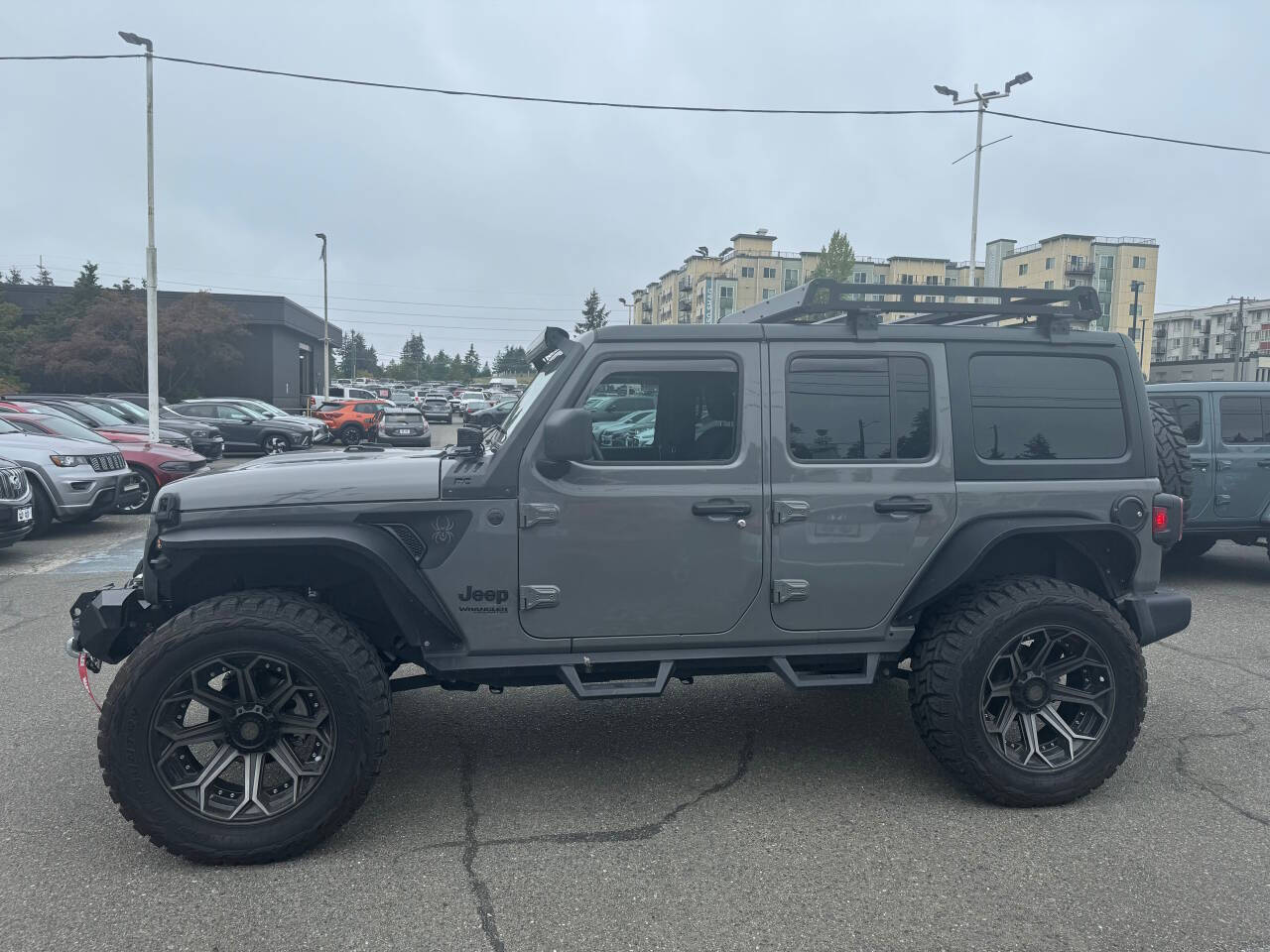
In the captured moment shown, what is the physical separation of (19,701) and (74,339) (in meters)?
36.4

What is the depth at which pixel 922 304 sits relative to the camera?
4.13 meters

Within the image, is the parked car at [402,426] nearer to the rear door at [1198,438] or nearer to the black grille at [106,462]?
the black grille at [106,462]

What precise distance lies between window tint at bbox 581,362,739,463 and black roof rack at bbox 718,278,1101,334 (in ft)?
1.85

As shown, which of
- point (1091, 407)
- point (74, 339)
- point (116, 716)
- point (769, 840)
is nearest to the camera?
point (116, 716)

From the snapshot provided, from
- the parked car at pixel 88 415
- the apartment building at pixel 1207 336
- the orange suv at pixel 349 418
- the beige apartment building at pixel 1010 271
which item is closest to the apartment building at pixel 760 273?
the beige apartment building at pixel 1010 271

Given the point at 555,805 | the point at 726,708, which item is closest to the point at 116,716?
the point at 555,805

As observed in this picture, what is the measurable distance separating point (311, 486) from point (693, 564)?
1.54 metres

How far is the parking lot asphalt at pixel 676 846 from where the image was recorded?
9.97 ft

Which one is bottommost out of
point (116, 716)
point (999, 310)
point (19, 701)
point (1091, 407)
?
point (19, 701)

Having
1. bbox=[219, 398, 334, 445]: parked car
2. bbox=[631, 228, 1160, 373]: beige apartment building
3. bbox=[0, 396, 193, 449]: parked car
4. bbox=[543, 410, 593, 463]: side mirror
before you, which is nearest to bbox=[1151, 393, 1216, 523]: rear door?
bbox=[543, 410, 593, 463]: side mirror

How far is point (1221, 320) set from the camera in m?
118

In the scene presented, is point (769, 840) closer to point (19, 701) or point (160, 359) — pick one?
point (19, 701)

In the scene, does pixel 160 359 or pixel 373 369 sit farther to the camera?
pixel 373 369

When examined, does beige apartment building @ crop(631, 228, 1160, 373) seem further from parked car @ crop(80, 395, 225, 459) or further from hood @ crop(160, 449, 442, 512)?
hood @ crop(160, 449, 442, 512)
